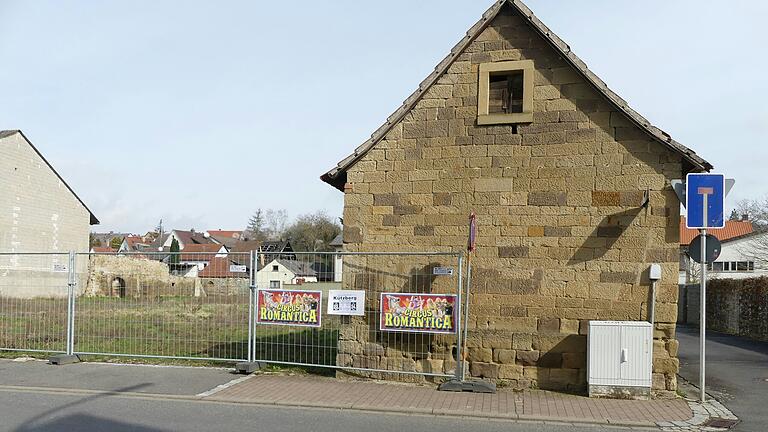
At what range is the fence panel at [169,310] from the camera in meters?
12.4

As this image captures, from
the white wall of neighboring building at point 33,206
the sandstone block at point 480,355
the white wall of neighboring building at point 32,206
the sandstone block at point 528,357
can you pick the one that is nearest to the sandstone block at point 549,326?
the sandstone block at point 528,357

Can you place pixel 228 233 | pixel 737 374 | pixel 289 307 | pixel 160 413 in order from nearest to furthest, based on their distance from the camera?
pixel 160 413, pixel 289 307, pixel 737 374, pixel 228 233

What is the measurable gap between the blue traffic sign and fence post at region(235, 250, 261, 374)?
7261mm

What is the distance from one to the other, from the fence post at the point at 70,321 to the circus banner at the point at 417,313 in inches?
251

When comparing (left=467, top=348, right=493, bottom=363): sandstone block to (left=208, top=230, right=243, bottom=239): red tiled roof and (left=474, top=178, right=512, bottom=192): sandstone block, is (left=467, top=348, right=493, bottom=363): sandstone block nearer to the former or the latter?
(left=474, top=178, right=512, bottom=192): sandstone block

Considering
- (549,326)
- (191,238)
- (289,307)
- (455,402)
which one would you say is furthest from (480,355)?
(191,238)

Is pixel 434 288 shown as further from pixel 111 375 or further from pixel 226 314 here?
pixel 111 375

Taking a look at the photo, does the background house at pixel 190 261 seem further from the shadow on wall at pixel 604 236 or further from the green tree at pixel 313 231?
the green tree at pixel 313 231

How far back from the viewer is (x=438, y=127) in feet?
35.1

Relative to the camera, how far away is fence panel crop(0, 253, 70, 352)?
1309 centimetres

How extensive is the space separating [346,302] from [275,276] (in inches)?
61.0

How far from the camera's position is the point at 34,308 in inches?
527

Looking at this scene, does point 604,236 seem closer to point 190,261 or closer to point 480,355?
point 480,355

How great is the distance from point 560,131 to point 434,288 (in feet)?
11.2
